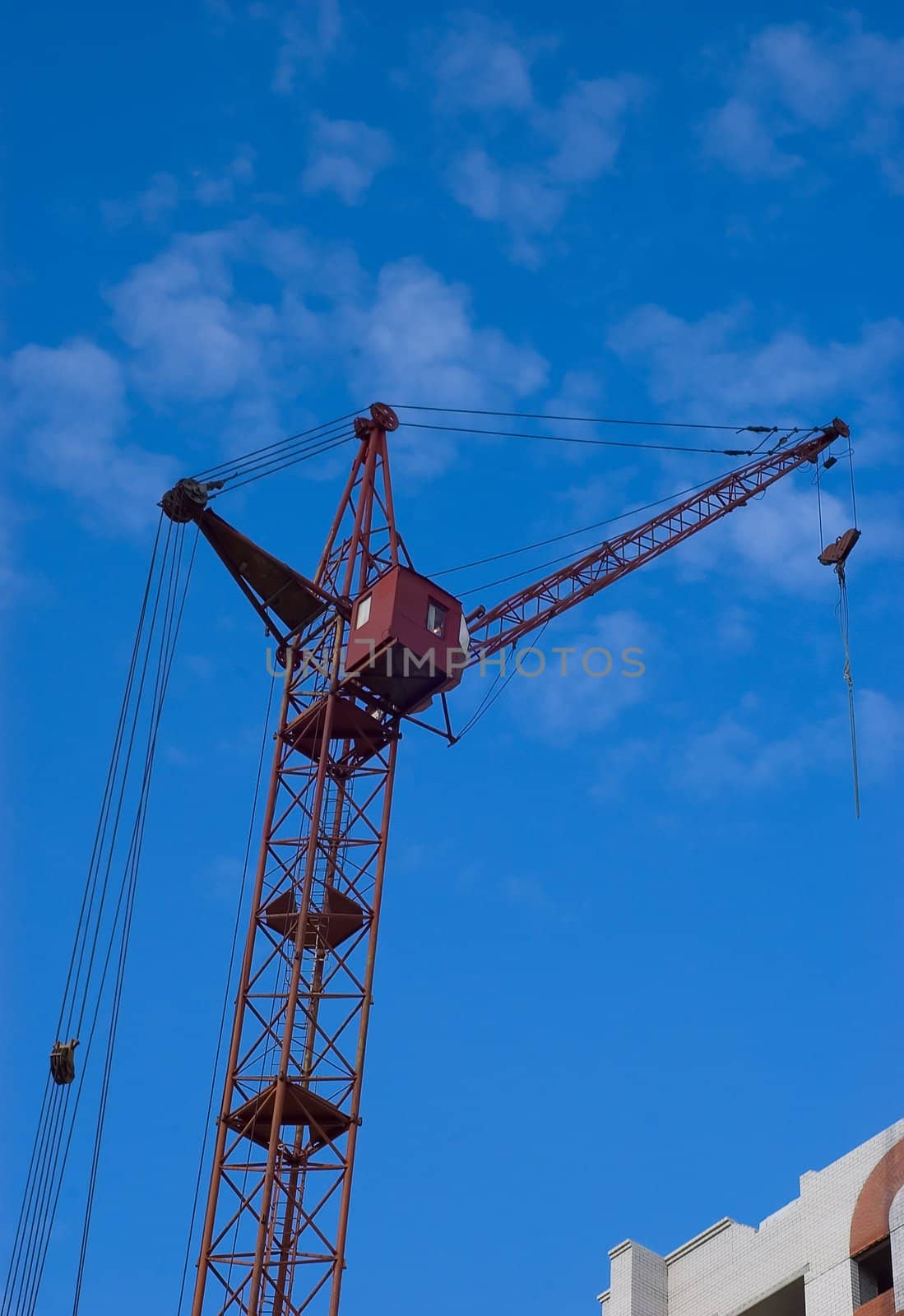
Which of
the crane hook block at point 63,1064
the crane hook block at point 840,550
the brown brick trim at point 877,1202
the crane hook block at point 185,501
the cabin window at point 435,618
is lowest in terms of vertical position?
the brown brick trim at point 877,1202

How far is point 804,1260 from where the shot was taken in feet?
166

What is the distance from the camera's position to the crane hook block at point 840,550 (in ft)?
233

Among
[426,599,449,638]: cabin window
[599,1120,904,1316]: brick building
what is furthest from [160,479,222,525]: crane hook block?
[599,1120,904,1316]: brick building

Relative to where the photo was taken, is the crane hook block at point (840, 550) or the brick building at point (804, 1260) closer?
the brick building at point (804, 1260)

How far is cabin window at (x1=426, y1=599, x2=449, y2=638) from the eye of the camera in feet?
195

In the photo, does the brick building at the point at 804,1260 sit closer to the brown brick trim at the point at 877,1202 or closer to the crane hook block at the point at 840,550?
the brown brick trim at the point at 877,1202

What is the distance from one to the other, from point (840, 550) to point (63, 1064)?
103ft

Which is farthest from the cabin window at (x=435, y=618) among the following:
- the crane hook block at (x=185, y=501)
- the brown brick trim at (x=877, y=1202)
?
the brown brick trim at (x=877, y=1202)

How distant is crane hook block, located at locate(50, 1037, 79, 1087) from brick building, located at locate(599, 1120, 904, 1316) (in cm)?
1529

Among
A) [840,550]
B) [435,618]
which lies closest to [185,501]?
[435,618]

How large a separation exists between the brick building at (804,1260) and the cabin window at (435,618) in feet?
57.0

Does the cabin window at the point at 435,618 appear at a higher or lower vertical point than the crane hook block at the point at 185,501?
lower

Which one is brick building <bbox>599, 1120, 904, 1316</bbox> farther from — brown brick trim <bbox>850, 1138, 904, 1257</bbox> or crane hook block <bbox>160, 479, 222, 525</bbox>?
crane hook block <bbox>160, 479, 222, 525</bbox>

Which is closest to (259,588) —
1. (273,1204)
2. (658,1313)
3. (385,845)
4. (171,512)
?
(171,512)
